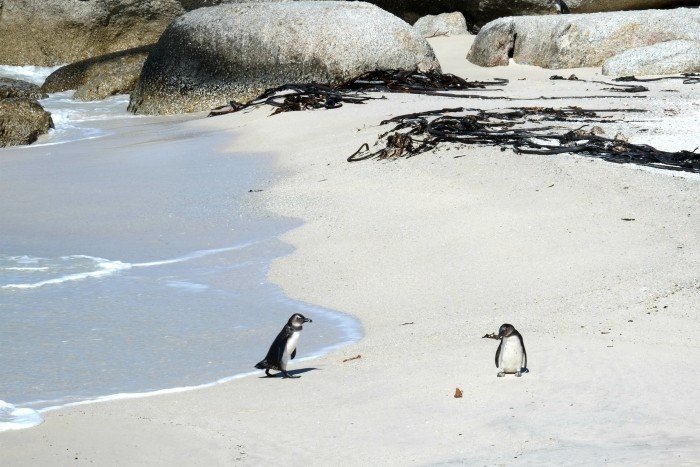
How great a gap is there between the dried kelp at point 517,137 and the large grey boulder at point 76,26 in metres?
11.5

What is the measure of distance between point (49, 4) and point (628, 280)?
17.1 metres

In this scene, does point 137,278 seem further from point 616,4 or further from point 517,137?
point 616,4

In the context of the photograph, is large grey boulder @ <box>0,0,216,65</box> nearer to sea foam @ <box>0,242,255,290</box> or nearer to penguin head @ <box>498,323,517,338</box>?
sea foam @ <box>0,242,255,290</box>

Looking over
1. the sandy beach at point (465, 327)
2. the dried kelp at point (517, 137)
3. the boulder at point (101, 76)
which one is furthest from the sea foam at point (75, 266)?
the boulder at point (101, 76)

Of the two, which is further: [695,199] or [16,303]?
[695,199]

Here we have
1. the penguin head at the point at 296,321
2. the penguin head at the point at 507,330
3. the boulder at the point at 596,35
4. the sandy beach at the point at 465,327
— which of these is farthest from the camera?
the boulder at the point at 596,35

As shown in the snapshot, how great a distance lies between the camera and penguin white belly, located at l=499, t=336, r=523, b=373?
368 centimetres

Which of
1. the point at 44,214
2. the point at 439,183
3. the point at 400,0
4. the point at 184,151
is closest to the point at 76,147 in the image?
the point at 184,151

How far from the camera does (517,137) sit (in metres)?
7.61

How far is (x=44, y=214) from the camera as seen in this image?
7.46 metres

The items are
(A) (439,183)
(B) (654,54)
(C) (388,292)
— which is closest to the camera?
(C) (388,292)

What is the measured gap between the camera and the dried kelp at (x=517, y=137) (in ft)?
22.7

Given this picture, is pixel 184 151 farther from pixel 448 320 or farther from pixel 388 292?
pixel 448 320

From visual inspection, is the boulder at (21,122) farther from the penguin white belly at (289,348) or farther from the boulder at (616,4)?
the boulder at (616,4)
